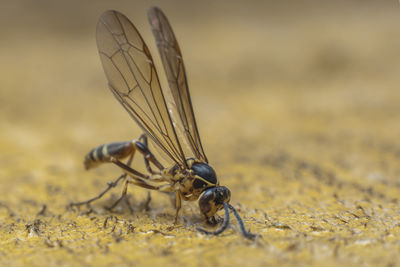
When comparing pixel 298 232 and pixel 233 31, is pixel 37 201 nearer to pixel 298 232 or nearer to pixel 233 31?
pixel 298 232

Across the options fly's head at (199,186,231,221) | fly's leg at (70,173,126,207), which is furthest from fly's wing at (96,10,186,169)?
fly's leg at (70,173,126,207)

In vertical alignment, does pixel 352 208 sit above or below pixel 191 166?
below

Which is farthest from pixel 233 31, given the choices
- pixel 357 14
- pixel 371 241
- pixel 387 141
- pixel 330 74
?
pixel 371 241

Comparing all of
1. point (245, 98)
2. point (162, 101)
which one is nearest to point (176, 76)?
point (162, 101)

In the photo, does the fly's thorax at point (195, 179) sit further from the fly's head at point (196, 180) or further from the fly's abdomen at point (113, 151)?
the fly's abdomen at point (113, 151)

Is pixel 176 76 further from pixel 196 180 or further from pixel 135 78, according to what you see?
pixel 196 180

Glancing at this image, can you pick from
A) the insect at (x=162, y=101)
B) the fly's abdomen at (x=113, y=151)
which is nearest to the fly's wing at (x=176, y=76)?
the insect at (x=162, y=101)

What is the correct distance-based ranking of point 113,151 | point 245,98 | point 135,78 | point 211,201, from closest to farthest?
point 211,201, point 135,78, point 113,151, point 245,98
